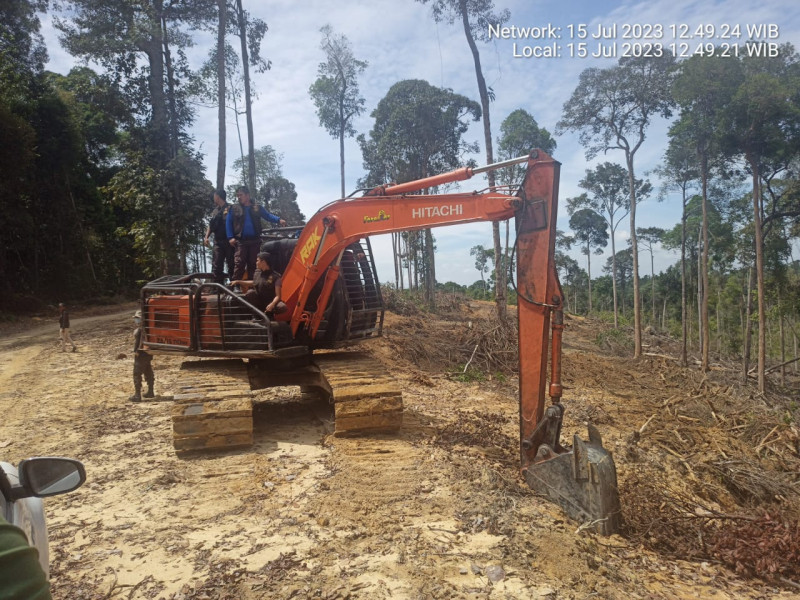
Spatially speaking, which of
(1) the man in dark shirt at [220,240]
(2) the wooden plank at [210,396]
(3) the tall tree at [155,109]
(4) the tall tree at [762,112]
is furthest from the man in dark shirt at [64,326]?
(4) the tall tree at [762,112]

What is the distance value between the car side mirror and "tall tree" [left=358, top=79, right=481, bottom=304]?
21.7 metres

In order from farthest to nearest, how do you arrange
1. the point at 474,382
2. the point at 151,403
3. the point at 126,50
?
the point at 126,50
the point at 474,382
the point at 151,403

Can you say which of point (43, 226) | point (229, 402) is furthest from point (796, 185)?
point (43, 226)

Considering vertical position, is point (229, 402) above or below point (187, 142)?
below

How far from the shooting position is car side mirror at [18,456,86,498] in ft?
6.08

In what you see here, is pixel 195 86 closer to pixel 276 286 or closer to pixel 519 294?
pixel 276 286

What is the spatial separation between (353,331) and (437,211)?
2.39 m

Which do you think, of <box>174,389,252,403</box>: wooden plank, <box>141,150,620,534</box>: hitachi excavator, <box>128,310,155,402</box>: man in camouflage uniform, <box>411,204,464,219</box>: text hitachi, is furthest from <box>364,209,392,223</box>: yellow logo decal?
<box>128,310,155,402</box>: man in camouflage uniform

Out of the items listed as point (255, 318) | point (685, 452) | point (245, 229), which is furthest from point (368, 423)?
point (685, 452)

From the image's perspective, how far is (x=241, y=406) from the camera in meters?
5.70

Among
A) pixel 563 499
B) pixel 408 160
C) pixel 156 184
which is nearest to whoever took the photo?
pixel 563 499

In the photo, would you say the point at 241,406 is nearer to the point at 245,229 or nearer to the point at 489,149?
the point at 245,229

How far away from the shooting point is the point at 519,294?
4684 mm

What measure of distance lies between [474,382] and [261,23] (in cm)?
1593
